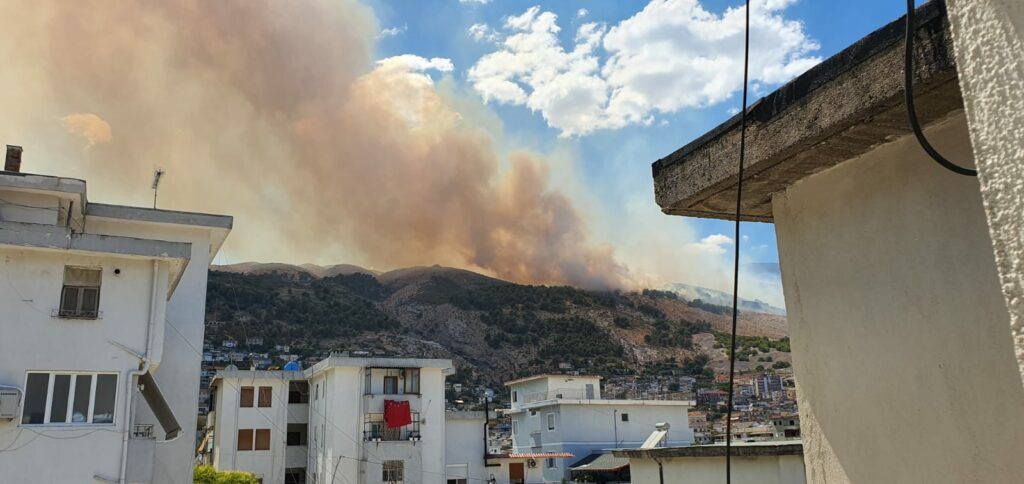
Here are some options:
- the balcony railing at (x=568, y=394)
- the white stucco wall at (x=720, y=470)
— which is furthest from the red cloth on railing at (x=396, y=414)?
the white stucco wall at (x=720, y=470)

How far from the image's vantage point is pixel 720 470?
33.0ft

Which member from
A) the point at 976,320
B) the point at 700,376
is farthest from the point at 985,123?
the point at 700,376

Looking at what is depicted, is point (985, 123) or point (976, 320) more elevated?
point (985, 123)

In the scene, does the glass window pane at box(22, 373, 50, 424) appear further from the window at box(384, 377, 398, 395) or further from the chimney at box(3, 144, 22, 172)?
the window at box(384, 377, 398, 395)

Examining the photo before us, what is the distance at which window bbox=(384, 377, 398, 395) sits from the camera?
38312 millimetres

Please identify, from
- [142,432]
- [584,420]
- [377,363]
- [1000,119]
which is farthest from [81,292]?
[584,420]

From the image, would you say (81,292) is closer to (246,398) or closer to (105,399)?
(105,399)

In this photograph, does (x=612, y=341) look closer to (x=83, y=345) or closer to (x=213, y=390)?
(x=213, y=390)

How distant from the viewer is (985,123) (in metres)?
1.56

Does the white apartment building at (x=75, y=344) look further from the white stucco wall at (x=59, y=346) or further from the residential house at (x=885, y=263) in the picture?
the residential house at (x=885, y=263)

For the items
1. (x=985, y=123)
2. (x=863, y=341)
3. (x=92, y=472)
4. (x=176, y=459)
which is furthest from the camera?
(x=176, y=459)

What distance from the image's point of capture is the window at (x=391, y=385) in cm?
3831

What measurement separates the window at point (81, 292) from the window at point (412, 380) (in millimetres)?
24667

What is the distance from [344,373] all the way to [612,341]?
211ft
